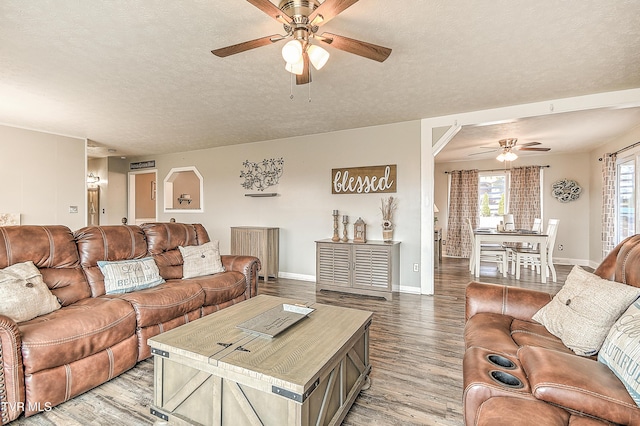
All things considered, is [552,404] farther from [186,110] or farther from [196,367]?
[186,110]

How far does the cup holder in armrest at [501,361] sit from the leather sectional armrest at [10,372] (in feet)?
8.01

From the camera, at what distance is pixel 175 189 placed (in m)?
7.82

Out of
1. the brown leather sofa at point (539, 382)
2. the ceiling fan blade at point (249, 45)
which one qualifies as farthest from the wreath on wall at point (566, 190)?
the ceiling fan blade at point (249, 45)

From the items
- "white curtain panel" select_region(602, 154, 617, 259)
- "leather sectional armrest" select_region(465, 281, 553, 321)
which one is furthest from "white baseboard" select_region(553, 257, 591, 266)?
"leather sectional armrest" select_region(465, 281, 553, 321)

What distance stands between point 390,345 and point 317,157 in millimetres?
3456

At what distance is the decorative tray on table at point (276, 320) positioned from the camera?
5.85ft

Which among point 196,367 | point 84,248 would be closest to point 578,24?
point 196,367

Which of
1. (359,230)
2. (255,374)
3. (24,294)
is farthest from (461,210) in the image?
(24,294)

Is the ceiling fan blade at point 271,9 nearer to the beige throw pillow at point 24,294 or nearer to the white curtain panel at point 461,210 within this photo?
the beige throw pillow at point 24,294

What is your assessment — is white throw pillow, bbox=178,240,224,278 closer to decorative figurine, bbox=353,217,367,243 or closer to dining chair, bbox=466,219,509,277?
decorative figurine, bbox=353,217,367,243

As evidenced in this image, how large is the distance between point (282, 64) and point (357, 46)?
3.30 ft

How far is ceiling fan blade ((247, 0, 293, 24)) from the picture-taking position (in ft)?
5.38

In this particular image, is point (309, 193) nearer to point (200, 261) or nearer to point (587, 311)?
point (200, 261)

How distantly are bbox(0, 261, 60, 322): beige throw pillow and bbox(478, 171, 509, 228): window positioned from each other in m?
8.15
